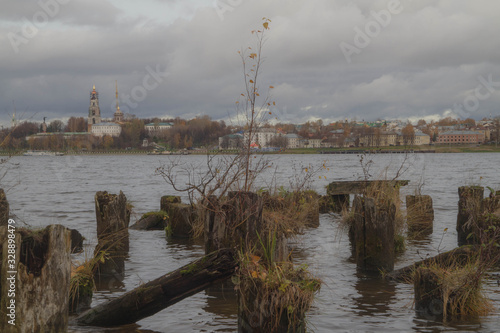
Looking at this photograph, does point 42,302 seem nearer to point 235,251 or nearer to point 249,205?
point 235,251

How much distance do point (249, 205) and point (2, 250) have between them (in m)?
3.10

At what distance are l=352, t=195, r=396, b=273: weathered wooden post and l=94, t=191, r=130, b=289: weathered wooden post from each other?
15.4ft

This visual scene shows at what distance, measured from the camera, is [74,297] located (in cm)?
809

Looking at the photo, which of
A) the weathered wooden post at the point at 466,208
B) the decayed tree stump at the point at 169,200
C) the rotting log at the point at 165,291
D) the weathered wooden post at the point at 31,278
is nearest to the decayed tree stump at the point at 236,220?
the rotting log at the point at 165,291

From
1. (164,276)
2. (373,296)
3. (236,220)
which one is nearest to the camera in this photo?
(164,276)

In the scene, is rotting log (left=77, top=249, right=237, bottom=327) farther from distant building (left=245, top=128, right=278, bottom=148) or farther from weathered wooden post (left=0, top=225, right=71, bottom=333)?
distant building (left=245, top=128, right=278, bottom=148)

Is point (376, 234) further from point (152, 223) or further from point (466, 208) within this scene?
point (152, 223)

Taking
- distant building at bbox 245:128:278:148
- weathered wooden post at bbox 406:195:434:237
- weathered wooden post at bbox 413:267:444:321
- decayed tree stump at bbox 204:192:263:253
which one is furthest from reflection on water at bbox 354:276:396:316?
weathered wooden post at bbox 406:195:434:237

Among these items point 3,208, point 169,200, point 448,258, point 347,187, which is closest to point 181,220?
point 169,200

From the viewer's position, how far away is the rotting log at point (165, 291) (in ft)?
20.8

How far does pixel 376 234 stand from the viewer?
34.6 ft

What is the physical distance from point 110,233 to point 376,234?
511 cm

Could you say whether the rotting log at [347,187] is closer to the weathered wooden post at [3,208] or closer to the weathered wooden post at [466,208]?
the weathered wooden post at [466,208]

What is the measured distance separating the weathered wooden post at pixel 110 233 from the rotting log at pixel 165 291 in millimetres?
3000
